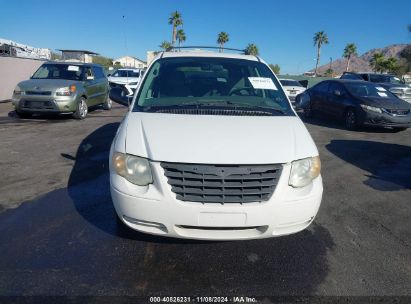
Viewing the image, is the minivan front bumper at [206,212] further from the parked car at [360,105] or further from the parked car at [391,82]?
the parked car at [391,82]

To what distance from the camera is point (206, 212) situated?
2857 mm

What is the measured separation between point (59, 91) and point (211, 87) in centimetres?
728

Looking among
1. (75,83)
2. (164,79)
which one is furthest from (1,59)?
(164,79)

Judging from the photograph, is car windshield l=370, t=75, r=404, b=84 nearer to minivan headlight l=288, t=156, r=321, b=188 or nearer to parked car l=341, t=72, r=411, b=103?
parked car l=341, t=72, r=411, b=103

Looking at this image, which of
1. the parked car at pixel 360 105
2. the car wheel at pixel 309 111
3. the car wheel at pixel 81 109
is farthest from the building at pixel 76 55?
the parked car at pixel 360 105

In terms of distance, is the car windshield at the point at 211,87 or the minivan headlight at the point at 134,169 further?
the car windshield at the point at 211,87

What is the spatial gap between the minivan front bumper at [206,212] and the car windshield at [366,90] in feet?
30.7

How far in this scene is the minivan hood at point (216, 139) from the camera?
2.91 metres

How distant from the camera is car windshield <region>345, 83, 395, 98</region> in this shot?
445 inches

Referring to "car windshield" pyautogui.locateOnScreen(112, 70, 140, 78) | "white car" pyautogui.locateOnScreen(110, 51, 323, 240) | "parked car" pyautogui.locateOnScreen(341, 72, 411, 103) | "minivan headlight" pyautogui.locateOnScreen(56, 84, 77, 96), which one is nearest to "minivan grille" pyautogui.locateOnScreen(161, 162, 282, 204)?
"white car" pyautogui.locateOnScreen(110, 51, 323, 240)

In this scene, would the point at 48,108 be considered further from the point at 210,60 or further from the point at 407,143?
the point at 407,143

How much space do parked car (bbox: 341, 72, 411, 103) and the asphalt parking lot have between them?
1135 centimetres

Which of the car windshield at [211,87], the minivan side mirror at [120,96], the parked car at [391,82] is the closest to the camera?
the car windshield at [211,87]

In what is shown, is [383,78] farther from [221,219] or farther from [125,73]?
[221,219]
